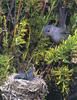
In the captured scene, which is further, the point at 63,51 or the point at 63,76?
the point at 63,76

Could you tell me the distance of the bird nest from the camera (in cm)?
221

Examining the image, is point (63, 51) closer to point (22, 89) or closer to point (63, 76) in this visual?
point (63, 76)

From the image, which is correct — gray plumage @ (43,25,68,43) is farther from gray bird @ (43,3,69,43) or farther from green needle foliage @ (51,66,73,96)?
green needle foliage @ (51,66,73,96)

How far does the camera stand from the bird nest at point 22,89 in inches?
87.1

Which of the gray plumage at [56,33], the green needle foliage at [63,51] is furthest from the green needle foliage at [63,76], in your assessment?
the gray plumage at [56,33]

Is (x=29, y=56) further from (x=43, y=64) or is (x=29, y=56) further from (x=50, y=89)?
(x=50, y=89)

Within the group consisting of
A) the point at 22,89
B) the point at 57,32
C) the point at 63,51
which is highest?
the point at 57,32

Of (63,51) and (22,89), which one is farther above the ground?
(63,51)

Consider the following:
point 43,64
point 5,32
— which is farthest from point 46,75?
point 5,32

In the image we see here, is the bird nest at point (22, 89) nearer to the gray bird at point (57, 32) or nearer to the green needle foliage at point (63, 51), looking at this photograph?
the green needle foliage at point (63, 51)

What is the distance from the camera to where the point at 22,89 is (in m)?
2.22

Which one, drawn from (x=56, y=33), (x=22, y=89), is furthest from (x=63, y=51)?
(x=22, y=89)

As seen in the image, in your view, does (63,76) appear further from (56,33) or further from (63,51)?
(56,33)

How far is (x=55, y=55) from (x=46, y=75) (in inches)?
9.0
